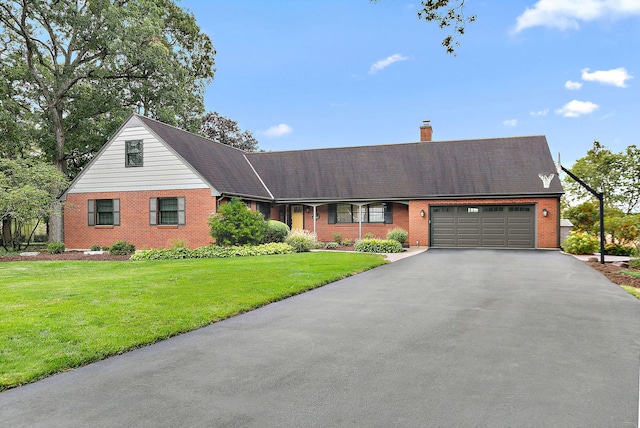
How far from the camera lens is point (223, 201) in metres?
19.2

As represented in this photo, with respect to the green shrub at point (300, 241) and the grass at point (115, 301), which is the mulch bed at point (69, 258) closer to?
the grass at point (115, 301)

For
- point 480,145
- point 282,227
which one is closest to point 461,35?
point 282,227

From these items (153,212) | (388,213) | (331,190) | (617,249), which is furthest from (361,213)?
(617,249)

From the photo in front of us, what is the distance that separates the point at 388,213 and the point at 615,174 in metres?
24.5

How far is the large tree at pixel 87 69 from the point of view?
883 inches

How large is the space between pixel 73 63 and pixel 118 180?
33.5ft

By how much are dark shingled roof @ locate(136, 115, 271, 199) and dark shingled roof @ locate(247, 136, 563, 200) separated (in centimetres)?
178

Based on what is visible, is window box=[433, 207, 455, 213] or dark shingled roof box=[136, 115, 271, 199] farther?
window box=[433, 207, 455, 213]

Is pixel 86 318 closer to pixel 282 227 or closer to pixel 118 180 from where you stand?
pixel 282 227

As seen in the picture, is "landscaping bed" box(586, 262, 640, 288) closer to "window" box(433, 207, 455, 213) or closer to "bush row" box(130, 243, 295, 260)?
"window" box(433, 207, 455, 213)

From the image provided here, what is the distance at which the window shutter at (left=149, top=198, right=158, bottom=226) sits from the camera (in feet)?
63.3

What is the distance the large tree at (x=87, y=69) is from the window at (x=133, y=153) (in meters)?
6.26

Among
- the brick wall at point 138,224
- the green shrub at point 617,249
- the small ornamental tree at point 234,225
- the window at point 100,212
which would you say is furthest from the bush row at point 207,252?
the green shrub at point 617,249

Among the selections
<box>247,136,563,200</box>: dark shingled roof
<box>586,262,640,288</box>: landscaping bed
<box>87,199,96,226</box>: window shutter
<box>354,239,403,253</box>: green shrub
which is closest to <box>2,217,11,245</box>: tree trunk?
<box>87,199,96,226</box>: window shutter
